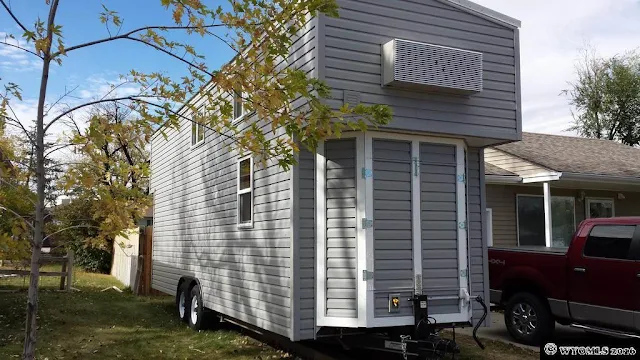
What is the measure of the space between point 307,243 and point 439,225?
5.40 feet

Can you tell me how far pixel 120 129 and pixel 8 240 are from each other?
3.99 feet

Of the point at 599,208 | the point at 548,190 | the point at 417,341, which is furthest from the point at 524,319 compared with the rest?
the point at 599,208

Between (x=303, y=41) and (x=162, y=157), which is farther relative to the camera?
(x=162, y=157)

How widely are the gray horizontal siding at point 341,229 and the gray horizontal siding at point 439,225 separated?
89 cm

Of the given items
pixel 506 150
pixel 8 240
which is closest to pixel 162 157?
pixel 506 150

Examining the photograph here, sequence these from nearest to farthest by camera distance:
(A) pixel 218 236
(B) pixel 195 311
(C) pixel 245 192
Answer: (C) pixel 245 192
(A) pixel 218 236
(B) pixel 195 311

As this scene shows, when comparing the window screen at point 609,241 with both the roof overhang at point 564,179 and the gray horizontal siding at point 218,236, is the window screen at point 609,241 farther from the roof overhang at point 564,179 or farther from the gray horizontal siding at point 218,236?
the roof overhang at point 564,179

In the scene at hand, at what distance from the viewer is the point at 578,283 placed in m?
8.26

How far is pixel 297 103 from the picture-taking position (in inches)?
269

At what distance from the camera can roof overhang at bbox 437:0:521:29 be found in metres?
7.27

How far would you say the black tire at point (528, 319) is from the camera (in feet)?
28.5

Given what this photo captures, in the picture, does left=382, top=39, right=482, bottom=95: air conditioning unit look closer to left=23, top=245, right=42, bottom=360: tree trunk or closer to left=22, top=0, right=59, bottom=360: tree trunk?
left=22, top=0, right=59, bottom=360: tree trunk

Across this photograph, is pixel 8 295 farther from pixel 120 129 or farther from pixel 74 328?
pixel 120 129

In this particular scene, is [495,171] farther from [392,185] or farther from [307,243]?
[307,243]
